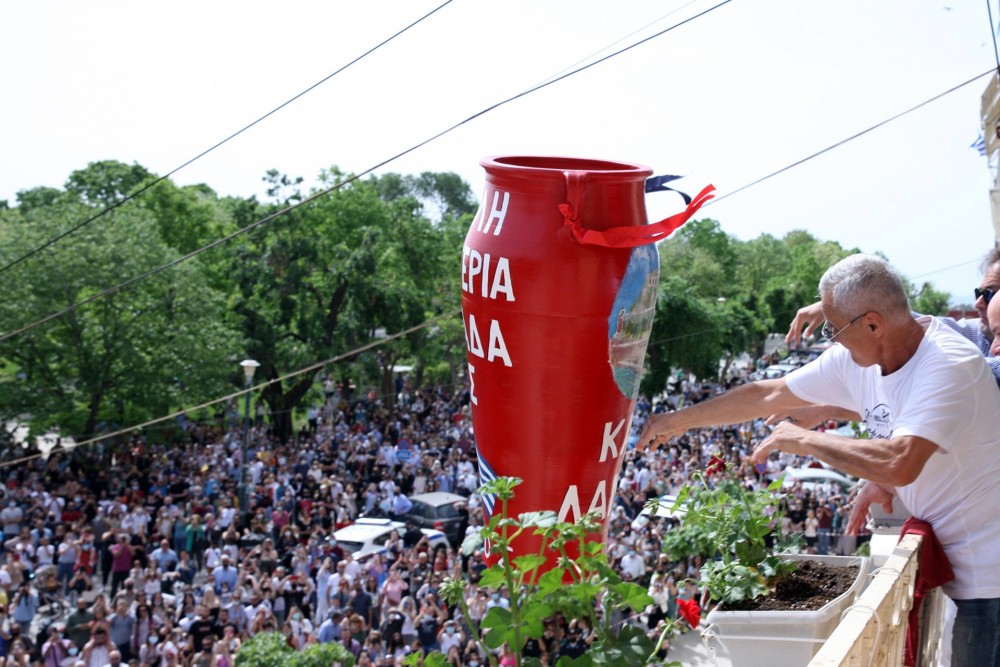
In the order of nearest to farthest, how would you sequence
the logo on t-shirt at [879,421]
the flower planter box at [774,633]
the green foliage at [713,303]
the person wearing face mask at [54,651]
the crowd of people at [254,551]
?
1. the flower planter box at [774,633]
2. the logo on t-shirt at [879,421]
3. the person wearing face mask at [54,651]
4. the crowd of people at [254,551]
5. the green foliage at [713,303]

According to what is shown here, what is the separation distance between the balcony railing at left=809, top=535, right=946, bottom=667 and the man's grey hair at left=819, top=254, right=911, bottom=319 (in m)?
0.60

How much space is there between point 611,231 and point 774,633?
1599mm

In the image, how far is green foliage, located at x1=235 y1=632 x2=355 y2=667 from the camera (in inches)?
326

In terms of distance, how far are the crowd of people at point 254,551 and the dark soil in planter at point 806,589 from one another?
9.03 feet

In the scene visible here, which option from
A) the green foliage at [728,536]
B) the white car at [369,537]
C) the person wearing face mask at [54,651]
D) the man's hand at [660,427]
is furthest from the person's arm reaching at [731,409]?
the white car at [369,537]

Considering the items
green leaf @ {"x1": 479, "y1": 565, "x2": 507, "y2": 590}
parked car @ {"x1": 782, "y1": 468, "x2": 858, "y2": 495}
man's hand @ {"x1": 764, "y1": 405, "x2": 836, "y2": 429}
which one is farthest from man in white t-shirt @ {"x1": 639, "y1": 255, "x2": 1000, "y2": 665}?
parked car @ {"x1": 782, "y1": 468, "x2": 858, "y2": 495}

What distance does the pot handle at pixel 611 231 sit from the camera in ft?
12.3

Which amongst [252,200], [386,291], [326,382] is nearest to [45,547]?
[386,291]

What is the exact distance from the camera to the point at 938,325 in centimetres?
289

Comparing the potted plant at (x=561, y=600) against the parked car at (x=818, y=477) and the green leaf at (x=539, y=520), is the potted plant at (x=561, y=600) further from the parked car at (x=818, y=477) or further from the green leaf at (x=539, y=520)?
the parked car at (x=818, y=477)

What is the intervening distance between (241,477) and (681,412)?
13.5 meters

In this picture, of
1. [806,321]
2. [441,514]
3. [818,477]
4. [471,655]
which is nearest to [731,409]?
[806,321]

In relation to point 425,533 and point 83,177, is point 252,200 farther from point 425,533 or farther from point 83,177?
Result: point 83,177

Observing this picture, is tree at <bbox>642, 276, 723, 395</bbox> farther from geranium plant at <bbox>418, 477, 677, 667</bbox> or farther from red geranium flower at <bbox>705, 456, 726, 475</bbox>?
geranium plant at <bbox>418, 477, 677, 667</bbox>
